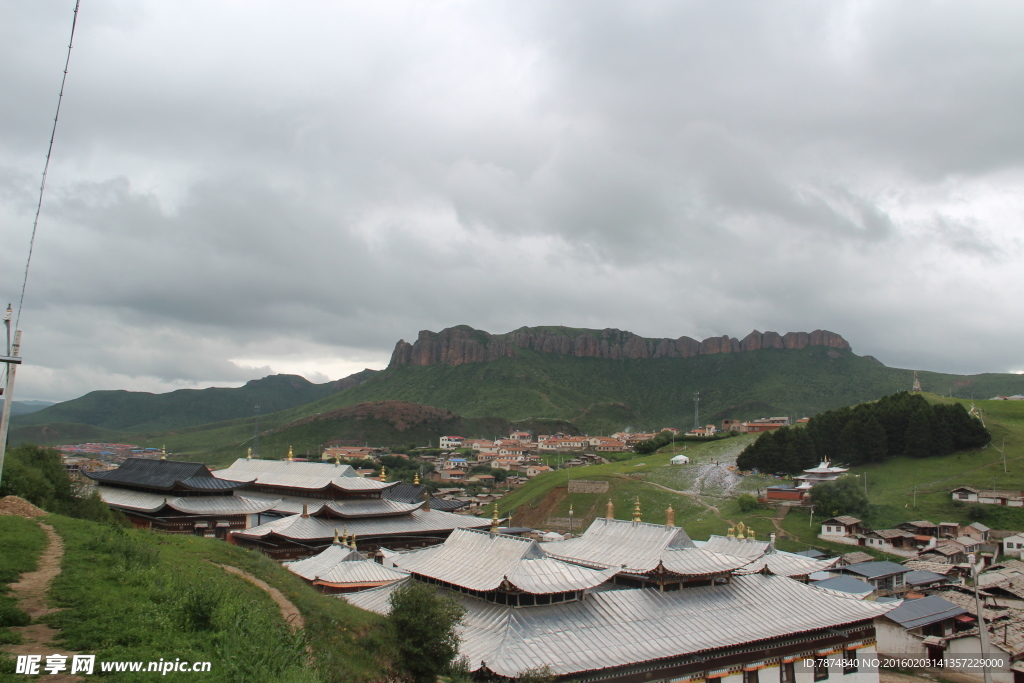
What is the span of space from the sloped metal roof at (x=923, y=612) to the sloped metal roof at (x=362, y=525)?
24.2 metres

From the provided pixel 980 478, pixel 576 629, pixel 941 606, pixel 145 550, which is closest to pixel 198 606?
pixel 145 550

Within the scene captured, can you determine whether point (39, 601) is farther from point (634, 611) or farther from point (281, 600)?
point (634, 611)

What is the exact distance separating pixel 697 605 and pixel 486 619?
7338 mm

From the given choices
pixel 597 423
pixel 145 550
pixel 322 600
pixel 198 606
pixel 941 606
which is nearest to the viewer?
pixel 198 606

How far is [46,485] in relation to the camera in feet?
86.8

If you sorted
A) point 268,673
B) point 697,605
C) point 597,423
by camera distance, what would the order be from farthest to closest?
1. point 597,423
2. point 697,605
3. point 268,673

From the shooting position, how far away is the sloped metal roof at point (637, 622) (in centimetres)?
1728

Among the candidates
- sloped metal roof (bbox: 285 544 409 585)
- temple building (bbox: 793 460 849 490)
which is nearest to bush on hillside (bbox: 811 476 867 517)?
temple building (bbox: 793 460 849 490)

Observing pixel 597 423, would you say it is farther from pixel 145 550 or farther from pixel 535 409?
pixel 145 550

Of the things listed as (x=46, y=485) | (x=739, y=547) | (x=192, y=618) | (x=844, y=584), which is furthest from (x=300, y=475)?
(x=844, y=584)

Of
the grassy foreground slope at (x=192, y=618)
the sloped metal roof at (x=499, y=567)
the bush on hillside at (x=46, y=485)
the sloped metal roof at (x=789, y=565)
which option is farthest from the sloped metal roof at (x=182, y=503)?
the sloped metal roof at (x=789, y=565)

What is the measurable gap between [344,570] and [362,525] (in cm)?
1047

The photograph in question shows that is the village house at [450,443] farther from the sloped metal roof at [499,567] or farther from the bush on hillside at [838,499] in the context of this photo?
the sloped metal roof at [499,567]

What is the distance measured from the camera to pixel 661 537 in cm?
2298
